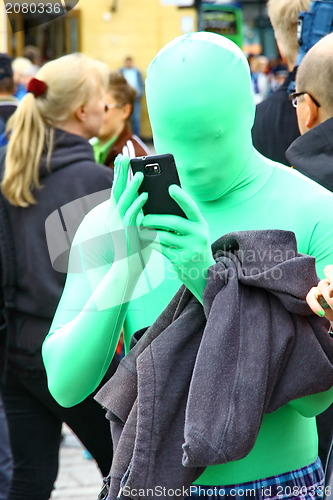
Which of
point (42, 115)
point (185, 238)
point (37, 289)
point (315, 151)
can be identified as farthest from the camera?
point (42, 115)

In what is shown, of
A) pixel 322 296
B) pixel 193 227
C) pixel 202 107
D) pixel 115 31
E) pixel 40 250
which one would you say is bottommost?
pixel 115 31

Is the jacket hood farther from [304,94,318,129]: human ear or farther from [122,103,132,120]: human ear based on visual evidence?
[122,103,132,120]: human ear

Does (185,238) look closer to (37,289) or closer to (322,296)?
(322,296)

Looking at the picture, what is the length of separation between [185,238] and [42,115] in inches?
81.0

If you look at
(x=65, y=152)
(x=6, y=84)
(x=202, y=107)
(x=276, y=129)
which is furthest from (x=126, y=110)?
(x=202, y=107)

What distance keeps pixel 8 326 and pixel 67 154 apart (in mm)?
711

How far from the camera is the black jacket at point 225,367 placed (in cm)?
144

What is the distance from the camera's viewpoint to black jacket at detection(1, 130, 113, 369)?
306 centimetres

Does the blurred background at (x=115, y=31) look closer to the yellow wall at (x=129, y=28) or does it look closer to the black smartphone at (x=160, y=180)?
the yellow wall at (x=129, y=28)

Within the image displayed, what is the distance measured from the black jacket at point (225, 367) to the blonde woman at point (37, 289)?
1.49m

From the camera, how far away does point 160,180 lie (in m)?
1.46

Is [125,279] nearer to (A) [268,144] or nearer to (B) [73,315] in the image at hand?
(B) [73,315]

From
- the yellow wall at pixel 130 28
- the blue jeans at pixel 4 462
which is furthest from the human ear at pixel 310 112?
the yellow wall at pixel 130 28

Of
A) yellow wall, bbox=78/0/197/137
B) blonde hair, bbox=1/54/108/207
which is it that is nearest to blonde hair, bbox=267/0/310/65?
blonde hair, bbox=1/54/108/207
